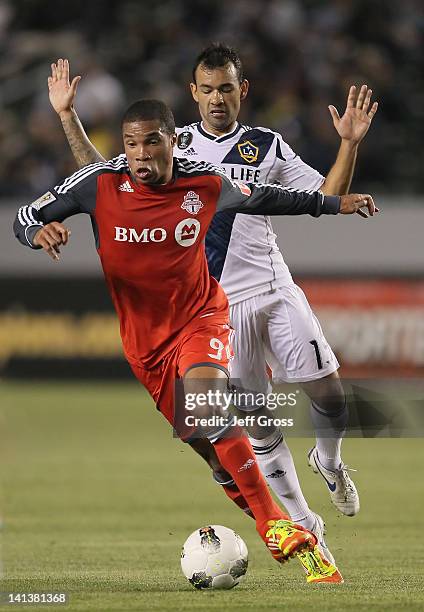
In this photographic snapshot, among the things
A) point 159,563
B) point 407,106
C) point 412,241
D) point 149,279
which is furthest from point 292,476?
point 407,106

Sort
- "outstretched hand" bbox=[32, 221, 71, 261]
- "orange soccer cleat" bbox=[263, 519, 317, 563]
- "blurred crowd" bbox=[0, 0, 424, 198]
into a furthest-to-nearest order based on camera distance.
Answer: "blurred crowd" bbox=[0, 0, 424, 198] < "orange soccer cleat" bbox=[263, 519, 317, 563] < "outstretched hand" bbox=[32, 221, 71, 261]

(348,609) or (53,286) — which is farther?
(53,286)

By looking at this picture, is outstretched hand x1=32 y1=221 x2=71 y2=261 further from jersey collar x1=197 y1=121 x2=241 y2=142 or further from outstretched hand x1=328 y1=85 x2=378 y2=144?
outstretched hand x1=328 y1=85 x2=378 y2=144

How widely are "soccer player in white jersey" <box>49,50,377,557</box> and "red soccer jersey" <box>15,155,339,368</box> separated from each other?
28.1 inches

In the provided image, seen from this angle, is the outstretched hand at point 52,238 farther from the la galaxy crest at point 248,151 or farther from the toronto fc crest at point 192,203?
the la galaxy crest at point 248,151

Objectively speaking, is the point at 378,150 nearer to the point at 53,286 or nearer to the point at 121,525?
the point at 53,286

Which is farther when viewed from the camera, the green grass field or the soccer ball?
the soccer ball

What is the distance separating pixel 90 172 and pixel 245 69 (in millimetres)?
11473

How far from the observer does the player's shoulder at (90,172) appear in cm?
633

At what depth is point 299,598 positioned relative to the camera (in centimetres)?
595

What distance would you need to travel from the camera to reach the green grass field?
6168 mm

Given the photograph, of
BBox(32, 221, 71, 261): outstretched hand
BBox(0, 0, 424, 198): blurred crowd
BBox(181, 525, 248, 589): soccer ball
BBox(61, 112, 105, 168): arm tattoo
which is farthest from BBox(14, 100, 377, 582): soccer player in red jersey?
BBox(0, 0, 424, 198): blurred crowd

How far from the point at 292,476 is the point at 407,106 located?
1156 centimetres

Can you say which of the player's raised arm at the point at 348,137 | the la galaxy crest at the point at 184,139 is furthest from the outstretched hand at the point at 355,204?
the la galaxy crest at the point at 184,139
